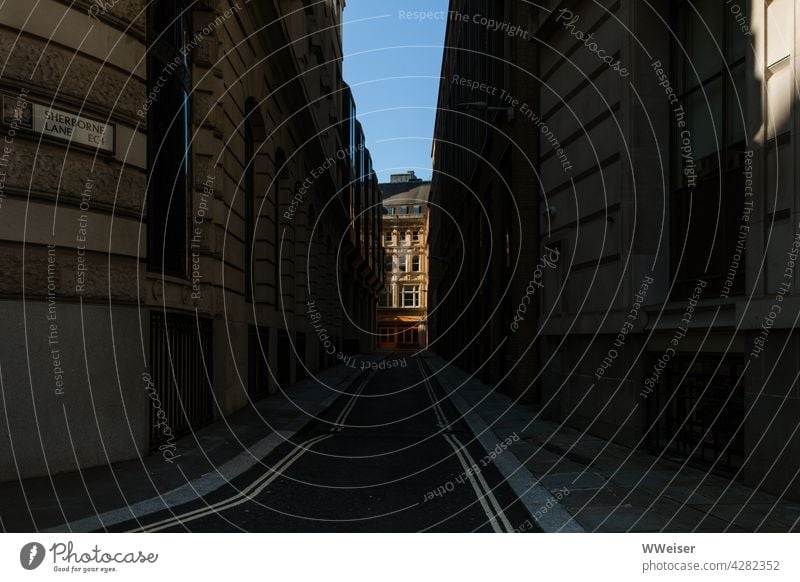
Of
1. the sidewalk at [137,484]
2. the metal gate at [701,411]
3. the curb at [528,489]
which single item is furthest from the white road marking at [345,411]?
the metal gate at [701,411]

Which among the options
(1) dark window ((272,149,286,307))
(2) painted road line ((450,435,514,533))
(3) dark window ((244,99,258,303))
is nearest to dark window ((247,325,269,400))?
(3) dark window ((244,99,258,303))

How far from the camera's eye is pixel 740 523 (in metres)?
7.26

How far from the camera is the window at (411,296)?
99.5 metres

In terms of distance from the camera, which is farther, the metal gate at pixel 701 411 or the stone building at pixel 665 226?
the metal gate at pixel 701 411

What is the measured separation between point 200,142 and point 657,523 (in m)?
11.9

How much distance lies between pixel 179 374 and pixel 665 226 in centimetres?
908

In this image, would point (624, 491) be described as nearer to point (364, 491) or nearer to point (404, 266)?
point (364, 491)

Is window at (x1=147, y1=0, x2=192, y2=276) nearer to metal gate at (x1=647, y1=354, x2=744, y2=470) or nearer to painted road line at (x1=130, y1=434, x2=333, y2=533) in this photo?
painted road line at (x1=130, y1=434, x2=333, y2=533)

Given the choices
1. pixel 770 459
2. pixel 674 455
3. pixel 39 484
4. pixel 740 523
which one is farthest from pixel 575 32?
pixel 39 484

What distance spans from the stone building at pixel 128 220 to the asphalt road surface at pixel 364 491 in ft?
8.47

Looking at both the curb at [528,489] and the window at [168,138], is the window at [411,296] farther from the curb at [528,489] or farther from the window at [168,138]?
the window at [168,138]

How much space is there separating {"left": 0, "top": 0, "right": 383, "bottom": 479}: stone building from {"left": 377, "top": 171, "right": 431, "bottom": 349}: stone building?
250 ft

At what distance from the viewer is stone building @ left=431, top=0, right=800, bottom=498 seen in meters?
8.87

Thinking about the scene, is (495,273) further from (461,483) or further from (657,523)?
(657,523)
